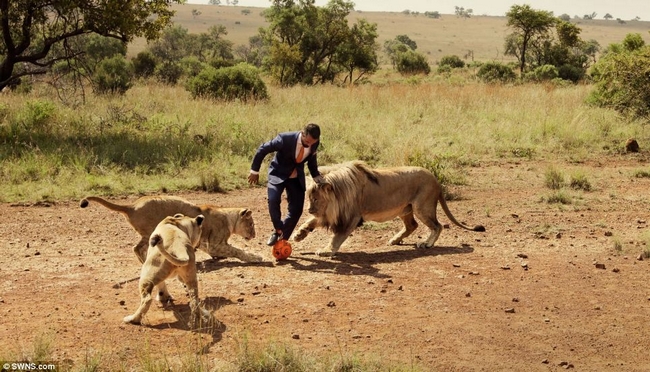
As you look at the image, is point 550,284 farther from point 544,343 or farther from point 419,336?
point 419,336

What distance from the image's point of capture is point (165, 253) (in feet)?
19.4

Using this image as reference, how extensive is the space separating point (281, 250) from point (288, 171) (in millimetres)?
853

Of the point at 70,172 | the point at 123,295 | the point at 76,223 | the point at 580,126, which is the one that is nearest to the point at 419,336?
the point at 123,295

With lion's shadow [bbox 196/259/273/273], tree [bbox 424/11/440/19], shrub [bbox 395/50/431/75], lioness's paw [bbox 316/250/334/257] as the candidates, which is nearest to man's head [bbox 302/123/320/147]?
lioness's paw [bbox 316/250/334/257]

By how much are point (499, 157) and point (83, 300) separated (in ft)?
32.4

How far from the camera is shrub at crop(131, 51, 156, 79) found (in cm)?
2947

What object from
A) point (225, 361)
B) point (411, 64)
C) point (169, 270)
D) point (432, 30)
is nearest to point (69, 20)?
point (169, 270)

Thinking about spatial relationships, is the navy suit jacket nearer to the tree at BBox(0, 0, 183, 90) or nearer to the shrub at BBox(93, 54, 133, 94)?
the tree at BBox(0, 0, 183, 90)

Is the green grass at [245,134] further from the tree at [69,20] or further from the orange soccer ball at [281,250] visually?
the orange soccer ball at [281,250]

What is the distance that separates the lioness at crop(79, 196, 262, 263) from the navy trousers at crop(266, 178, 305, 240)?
0.28 metres

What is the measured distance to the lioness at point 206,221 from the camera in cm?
773

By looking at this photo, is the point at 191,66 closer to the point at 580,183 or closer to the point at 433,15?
the point at 580,183

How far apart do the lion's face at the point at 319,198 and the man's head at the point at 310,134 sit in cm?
47

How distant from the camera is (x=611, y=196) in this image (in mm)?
11656
